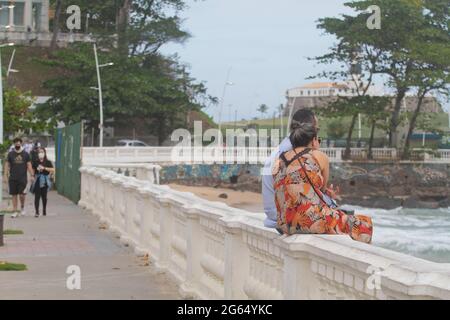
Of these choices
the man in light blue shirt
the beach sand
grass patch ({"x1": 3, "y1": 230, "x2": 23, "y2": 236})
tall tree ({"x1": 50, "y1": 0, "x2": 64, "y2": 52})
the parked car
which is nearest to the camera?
the man in light blue shirt

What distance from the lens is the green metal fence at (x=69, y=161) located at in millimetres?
28812

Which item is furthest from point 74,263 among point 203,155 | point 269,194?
point 203,155

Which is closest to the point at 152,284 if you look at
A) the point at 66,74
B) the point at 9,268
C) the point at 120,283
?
the point at 120,283

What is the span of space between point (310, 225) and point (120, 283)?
5.57 metres

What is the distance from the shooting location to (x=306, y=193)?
694 cm

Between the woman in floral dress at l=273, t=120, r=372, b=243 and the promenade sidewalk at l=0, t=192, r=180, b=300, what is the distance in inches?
166

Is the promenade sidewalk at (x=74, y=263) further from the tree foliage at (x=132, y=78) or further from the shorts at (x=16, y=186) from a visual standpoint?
the tree foliage at (x=132, y=78)

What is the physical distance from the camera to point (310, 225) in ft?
22.6

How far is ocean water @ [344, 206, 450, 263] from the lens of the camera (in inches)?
1416

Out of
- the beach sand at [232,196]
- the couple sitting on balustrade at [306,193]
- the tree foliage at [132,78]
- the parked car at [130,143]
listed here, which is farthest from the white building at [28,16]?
the couple sitting on balustrade at [306,193]

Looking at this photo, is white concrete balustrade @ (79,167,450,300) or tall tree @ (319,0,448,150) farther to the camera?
tall tree @ (319,0,448,150)

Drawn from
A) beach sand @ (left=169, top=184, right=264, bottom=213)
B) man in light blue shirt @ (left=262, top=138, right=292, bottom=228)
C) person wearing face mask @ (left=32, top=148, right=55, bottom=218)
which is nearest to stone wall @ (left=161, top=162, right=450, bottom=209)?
beach sand @ (left=169, top=184, right=264, bottom=213)

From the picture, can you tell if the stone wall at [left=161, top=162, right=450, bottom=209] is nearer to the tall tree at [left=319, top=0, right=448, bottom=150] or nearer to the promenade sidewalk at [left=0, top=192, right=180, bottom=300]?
the tall tree at [left=319, top=0, right=448, bottom=150]
